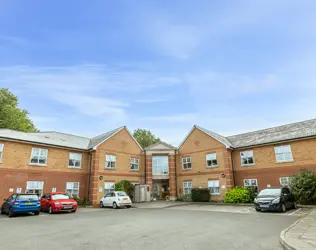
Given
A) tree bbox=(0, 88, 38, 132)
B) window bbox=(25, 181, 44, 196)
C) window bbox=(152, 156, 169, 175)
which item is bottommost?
window bbox=(25, 181, 44, 196)

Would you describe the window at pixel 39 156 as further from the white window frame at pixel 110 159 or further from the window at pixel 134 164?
the window at pixel 134 164

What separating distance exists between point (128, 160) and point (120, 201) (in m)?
7.54

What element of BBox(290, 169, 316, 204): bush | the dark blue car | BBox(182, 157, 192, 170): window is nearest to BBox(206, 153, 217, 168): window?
BBox(182, 157, 192, 170): window

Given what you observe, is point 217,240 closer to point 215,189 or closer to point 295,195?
point 295,195

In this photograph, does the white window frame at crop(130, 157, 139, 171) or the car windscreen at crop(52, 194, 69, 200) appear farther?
the white window frame at crop(130, 157, 139, 171)

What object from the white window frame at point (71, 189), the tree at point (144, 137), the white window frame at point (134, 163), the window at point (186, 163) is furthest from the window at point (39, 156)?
the tree at point (144, 137)

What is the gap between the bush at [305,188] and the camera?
55.3 feet

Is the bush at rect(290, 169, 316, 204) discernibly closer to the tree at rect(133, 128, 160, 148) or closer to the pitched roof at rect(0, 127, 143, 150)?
the pitched roof at rect(0, 127, 143, 150)

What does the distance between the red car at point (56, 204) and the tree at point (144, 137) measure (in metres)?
37.2

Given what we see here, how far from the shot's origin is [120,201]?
19.2 metres

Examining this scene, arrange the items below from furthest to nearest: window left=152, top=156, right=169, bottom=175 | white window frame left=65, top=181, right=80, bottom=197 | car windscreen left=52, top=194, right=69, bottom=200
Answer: window left=152, top=156, right=169, bottom=175 < white window frame left=65, top=181, right=80, bottom=197 < car windscreen left=52, top=194, right=69, bottom=200

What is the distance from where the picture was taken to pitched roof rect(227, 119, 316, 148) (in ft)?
65.2

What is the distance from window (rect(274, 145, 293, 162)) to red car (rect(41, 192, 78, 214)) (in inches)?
726

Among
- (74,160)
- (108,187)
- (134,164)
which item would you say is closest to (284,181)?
(134,164)
